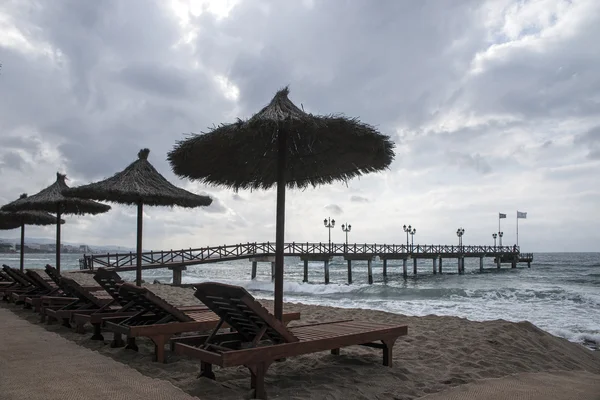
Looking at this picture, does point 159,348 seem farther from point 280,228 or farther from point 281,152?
point 281,152

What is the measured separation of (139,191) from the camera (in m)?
8.56

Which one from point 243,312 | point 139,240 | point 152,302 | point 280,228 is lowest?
point 152,302

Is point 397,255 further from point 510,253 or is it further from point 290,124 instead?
point 290,124

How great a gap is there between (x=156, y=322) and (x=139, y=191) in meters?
3.96

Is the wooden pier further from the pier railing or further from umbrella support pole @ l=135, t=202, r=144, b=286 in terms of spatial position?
umbrella support pole @ l=135, t=202, r=144, b=286

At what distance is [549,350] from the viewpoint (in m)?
6.42

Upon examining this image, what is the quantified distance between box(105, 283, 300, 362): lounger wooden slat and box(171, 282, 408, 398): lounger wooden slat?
68 cm

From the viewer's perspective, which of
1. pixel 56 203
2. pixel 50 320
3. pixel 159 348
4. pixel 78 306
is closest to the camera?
pixel 159 348

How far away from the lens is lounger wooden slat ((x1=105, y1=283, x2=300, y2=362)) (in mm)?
4719

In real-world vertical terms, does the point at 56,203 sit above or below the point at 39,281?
above

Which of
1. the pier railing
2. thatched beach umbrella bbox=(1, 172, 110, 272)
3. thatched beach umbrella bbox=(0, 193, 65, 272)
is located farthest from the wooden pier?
thatched beach umbrella bbox=(1, 172, 110, 272)

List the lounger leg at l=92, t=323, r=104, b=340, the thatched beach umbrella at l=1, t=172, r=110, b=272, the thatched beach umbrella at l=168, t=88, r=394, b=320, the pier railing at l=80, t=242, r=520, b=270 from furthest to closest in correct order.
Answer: the pier railing at l=80, t=242, r=520, b=270 → the thatched beach umbrella at l=1, t=172, r=110, b=272 → the lounger leg at l=92, t=323, r=104, b=340 → the thatched beach umbrella at l=168, t=88, r=394, b=320

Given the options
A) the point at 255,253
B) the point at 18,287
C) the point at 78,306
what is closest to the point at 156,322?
the point at 78,306

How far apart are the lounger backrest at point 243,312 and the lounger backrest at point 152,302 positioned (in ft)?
3.84
